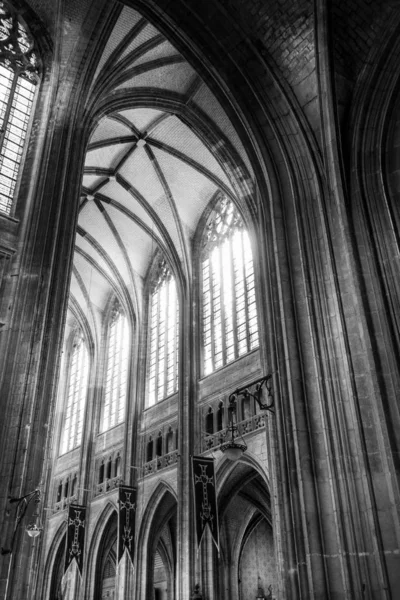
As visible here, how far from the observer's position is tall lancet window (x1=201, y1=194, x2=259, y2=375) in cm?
1870

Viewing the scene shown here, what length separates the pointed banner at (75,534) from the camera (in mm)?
18562

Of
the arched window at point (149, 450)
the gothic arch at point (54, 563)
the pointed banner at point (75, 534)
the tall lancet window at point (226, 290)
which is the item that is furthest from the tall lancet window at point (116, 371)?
the tall lancet window at point (226, 290)

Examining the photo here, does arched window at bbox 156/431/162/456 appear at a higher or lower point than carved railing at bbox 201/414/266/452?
higher

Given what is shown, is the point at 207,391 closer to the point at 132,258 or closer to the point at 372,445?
the point at 132,258

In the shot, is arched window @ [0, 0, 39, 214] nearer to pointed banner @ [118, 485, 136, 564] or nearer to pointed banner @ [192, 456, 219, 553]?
pointed banner @ [192, 456, 219, 553]

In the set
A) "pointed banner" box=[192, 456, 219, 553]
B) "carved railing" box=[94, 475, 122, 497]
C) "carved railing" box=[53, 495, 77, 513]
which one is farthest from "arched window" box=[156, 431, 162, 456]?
"carved railing" box=[53, 495, 77, 513]

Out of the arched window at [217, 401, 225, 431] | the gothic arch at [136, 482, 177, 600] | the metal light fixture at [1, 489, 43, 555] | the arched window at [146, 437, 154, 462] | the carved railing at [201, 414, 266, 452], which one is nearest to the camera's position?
the metal light fixture at [1, 489, 43, 555]

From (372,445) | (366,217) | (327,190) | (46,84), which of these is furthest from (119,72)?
(372,445)

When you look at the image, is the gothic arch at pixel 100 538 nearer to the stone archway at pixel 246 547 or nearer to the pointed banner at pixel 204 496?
the stone archway at pixel 246 547

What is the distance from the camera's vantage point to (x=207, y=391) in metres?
18.9

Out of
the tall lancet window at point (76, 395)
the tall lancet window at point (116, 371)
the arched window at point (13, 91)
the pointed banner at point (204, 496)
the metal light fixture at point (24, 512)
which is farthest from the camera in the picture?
the tall lancet window at point (76, 395)

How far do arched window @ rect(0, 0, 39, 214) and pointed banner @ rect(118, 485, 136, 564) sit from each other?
37.2ft

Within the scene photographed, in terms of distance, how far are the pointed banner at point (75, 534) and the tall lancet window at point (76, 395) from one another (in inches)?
228

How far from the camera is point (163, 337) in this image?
74.0 ft
